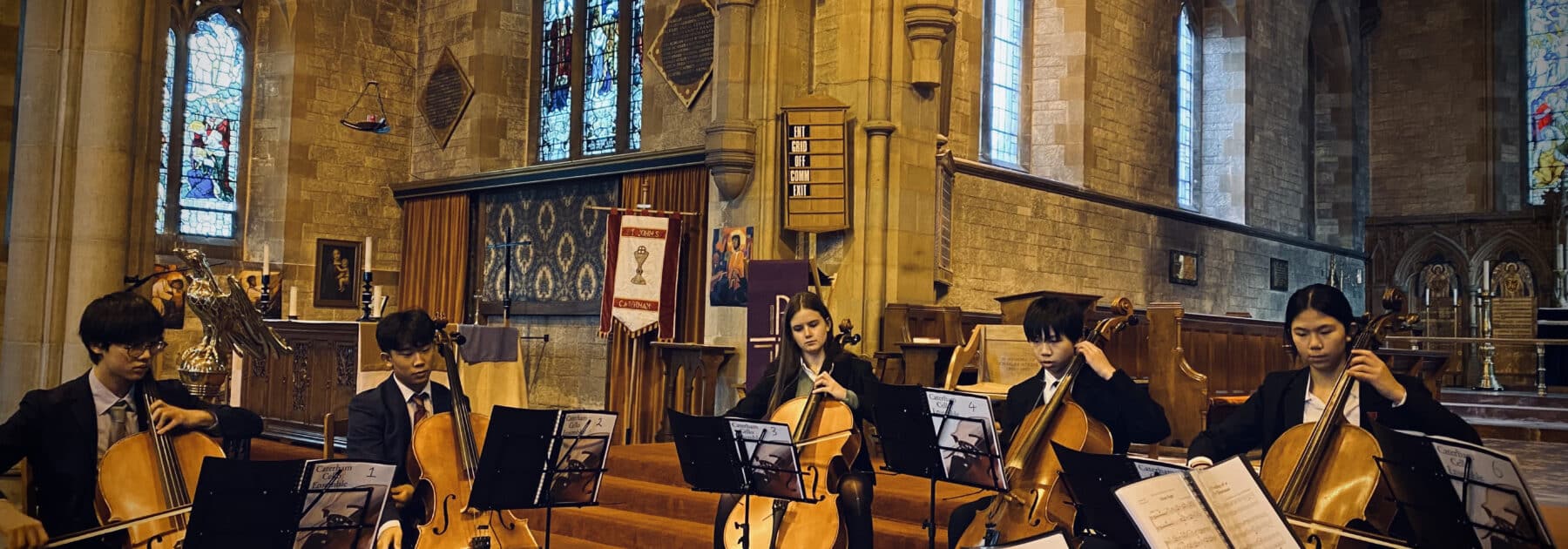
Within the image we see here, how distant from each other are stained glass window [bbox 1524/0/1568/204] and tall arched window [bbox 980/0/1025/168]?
29.6 ft

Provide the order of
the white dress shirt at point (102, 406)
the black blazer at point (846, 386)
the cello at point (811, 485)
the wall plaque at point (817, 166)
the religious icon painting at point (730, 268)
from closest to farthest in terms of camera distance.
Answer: the white dress shirt at point (102, 406)
the cello at point (811, 485)
the black blazer at point (846, 386)
the wall plaque at point (817, 166)
the religious icon painting at point (730, 268)

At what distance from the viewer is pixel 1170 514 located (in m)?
2.55

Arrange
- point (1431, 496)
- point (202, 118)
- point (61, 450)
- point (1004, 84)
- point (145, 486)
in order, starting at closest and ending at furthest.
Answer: point (1431, 496), point (145, 486), point (61, 450), point (1004, 84), point (202, 118)

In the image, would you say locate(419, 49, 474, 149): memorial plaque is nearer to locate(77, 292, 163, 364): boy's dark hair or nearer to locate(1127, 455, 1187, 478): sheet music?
locate(77, 292, 163, 364): boy's dark hair

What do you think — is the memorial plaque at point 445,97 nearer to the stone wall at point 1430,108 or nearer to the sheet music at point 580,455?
the sheet music at point 580,455

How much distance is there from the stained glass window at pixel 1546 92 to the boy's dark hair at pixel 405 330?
17.5 m

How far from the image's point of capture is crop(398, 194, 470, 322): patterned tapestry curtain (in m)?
13.6

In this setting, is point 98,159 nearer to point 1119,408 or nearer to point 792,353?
point 792,353

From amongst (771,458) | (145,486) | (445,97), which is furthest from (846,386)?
(445,97)

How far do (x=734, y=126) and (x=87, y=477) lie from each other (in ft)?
22.6

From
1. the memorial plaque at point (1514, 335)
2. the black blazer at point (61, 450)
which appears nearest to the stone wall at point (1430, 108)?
the memorial plaque at point (1514, 335)

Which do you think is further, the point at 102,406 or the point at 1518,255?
the point at 1518,255

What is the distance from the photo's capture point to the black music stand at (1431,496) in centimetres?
267

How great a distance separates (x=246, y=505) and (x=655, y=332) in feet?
25.8
